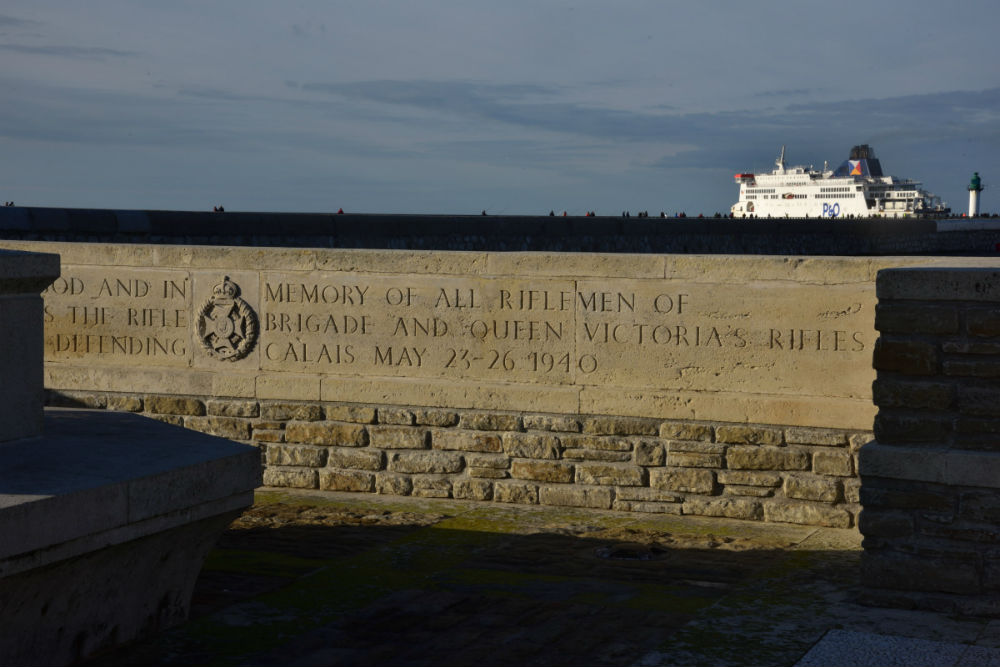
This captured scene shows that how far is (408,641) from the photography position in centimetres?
547

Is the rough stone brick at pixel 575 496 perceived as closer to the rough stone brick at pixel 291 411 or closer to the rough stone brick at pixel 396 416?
the rough stone brick at pixel 396 416

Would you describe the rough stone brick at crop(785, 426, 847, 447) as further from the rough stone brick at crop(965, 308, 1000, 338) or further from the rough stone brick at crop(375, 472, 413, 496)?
the rough stone brick at crop(375, 472, 413, 496)

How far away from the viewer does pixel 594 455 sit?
336 inches

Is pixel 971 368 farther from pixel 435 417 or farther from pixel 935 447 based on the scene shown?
pixel 435 417

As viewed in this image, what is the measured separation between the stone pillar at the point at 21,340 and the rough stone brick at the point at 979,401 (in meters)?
4.10

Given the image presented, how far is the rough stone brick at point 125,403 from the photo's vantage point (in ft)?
31.7

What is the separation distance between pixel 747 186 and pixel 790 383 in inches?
4367

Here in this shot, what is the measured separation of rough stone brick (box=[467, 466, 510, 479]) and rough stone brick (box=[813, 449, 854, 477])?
2060 mm

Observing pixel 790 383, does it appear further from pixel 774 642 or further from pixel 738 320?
pixel 774 642

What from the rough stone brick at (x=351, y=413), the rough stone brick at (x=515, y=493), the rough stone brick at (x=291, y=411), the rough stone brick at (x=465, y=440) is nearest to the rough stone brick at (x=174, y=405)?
the rough stone brick at (x=291, y=411)

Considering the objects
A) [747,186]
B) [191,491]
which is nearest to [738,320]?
[191,491]

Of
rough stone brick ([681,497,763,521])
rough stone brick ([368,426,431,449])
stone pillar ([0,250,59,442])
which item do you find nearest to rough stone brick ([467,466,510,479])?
rough stone brick ([368,426,431,449])

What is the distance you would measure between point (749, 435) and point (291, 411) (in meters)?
3.27

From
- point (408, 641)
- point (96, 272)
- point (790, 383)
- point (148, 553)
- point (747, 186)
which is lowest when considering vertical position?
point (408, 641)
